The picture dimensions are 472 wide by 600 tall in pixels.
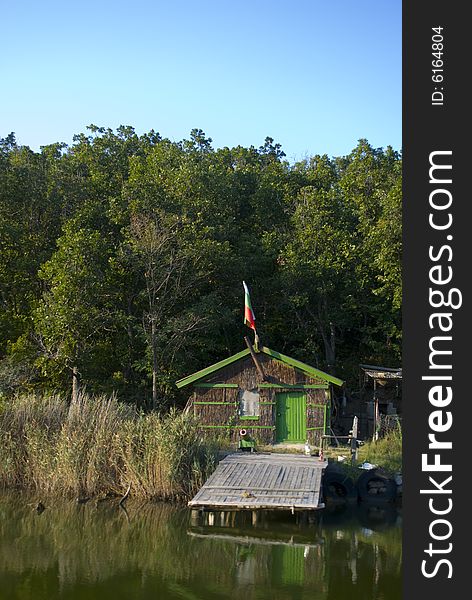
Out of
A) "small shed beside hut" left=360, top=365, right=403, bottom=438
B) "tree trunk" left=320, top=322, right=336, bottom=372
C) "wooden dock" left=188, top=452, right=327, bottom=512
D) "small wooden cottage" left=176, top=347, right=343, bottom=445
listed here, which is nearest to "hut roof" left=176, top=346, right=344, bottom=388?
"small wooden cottage" left=176, top=347, right=343, bottom=445

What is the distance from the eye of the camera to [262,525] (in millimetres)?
15945

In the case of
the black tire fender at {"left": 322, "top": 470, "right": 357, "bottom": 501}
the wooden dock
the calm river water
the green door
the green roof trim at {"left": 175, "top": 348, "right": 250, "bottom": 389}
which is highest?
the green roof trim at {"left": 175, "top": 348, "right": 250, "bottom": 389}

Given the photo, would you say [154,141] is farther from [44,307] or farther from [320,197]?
[44,307]

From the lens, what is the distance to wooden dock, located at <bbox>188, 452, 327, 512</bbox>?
580 inches

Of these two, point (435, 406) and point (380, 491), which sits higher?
point (435, 406)

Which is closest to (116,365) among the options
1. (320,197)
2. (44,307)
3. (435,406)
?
(44,307)

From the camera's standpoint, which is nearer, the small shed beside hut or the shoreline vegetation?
the shoreline vegetation

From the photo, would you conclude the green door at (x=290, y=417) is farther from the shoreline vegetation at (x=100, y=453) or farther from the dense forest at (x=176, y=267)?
the dense forest at (x=176, y=267)

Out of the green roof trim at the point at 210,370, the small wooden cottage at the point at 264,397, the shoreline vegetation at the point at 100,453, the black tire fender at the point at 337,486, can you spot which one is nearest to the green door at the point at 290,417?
the small wooden cottage at the point at 264,397

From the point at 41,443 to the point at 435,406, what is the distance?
494 inches

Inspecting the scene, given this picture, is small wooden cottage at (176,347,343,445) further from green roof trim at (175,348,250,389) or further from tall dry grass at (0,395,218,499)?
tall dry grass at (0,395,218,499)

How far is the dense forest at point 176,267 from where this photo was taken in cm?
2511

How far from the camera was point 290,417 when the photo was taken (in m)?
22.4

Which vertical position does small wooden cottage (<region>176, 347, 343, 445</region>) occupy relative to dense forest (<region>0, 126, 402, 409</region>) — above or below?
below
